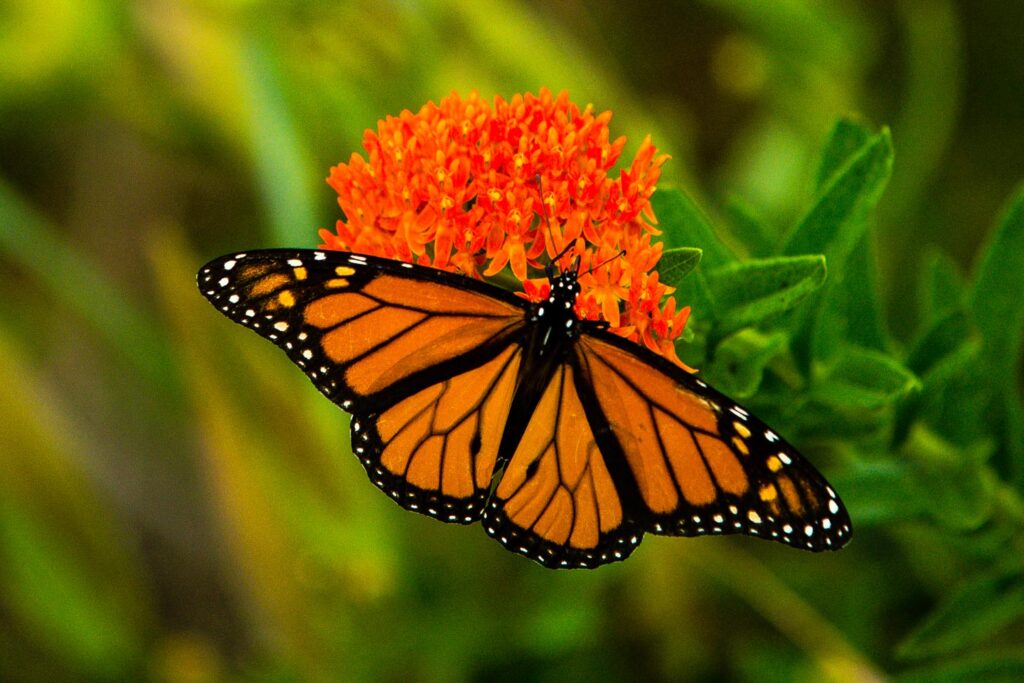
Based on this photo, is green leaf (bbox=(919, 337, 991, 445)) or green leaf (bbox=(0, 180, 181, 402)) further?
green leaf (bbox=(0, 180, 181, 402))

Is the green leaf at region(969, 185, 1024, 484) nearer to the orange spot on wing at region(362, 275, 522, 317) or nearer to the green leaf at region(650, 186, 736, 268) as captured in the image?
the green leaf at region(650, 186, 736, 268)

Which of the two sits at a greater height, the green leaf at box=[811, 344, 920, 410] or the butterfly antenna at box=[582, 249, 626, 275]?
the green leaf at box=[811, 344, 920, 410]

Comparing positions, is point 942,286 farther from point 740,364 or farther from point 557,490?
point 557,490

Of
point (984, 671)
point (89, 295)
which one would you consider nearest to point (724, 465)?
point (984, 671)

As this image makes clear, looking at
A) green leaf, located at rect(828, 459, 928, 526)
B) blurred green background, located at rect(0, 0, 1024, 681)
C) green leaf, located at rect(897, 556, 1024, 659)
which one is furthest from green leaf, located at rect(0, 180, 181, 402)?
green leaf, located at rect(897, 556, 1024, 659)

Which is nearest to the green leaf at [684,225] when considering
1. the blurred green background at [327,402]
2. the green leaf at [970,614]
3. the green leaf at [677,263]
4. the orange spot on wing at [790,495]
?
the green leaf at [677,263]

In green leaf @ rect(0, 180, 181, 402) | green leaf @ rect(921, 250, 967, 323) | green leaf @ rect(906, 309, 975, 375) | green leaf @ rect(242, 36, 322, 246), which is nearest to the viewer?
green leaf @ rect(906, 309, 975, 375)
